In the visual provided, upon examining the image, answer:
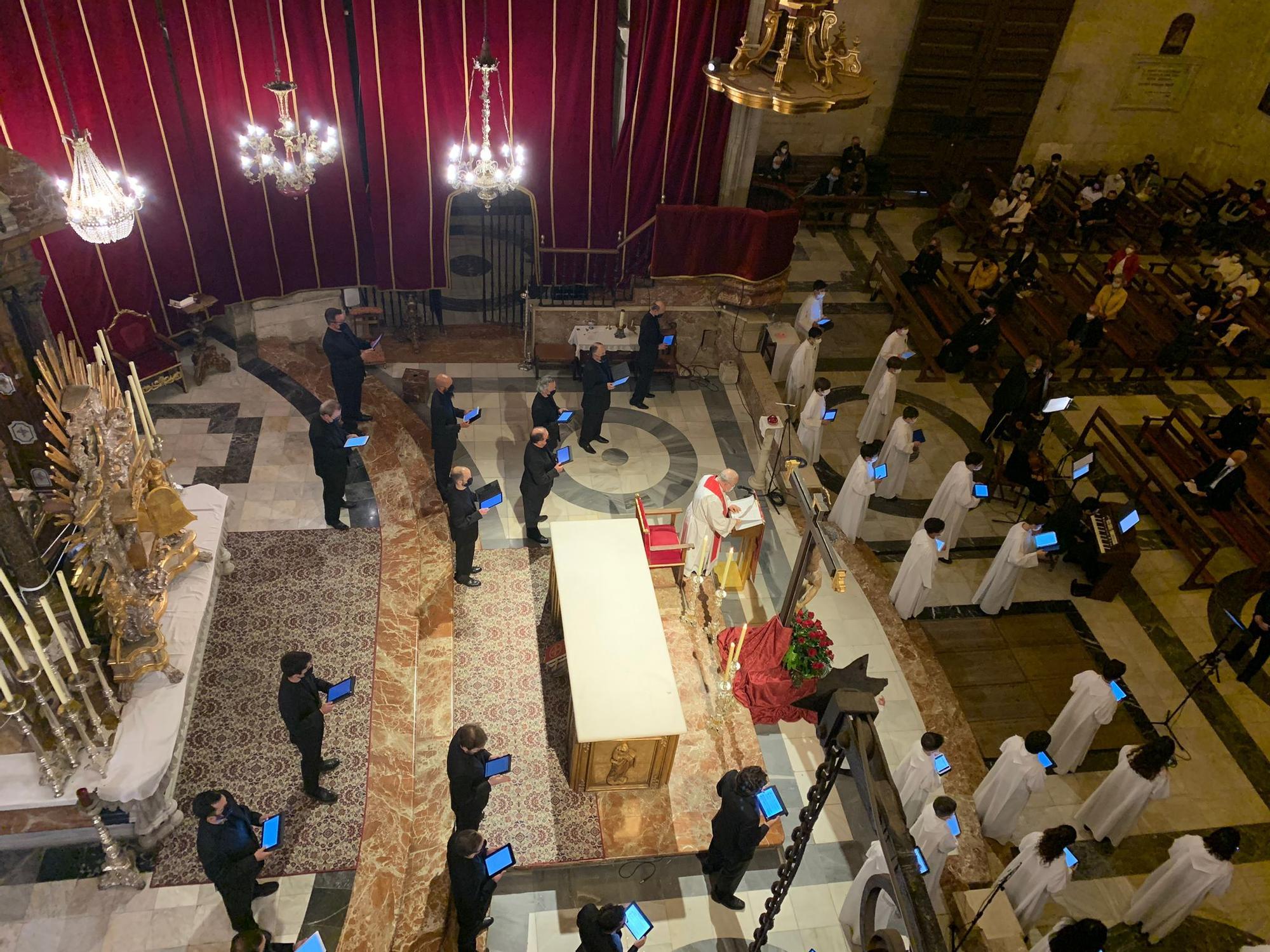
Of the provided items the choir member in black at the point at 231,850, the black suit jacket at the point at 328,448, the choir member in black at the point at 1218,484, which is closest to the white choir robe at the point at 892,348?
the choir member in black at the point at 1218,484

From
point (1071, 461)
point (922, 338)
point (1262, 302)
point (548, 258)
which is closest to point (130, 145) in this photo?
point (548, 258)

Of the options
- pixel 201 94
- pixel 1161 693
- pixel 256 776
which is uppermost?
pixel 201 94

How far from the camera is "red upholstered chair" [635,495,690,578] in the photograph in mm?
9383

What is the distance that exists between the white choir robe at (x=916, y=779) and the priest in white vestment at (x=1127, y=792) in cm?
159

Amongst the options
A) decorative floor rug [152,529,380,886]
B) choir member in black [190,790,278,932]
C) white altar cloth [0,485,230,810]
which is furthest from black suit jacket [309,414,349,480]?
choir member in black [190,790,278,932]

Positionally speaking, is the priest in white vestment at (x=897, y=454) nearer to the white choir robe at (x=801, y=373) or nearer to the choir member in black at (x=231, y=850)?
the white choir robe at (x=801, y=373)

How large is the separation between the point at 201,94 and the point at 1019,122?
1435 cm

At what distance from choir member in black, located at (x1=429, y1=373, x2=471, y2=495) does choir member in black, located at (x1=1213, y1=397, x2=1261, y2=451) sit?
9.78 meters

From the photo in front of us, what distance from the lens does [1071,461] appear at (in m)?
12.4

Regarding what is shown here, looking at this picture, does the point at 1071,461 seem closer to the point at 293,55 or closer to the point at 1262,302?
the point at 1262,302

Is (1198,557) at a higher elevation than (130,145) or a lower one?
lower

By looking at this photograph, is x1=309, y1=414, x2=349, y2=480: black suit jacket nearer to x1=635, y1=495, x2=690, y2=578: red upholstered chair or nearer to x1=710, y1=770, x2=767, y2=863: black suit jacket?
x1=635, y1=495, x2=690, y2=578: red upholstered chair

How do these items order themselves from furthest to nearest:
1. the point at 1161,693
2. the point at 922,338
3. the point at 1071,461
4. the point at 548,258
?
the point at 922,338 → the point at 548,258 → the point at 1071,461 → the point at 1161,693

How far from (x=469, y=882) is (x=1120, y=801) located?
5610 mm
